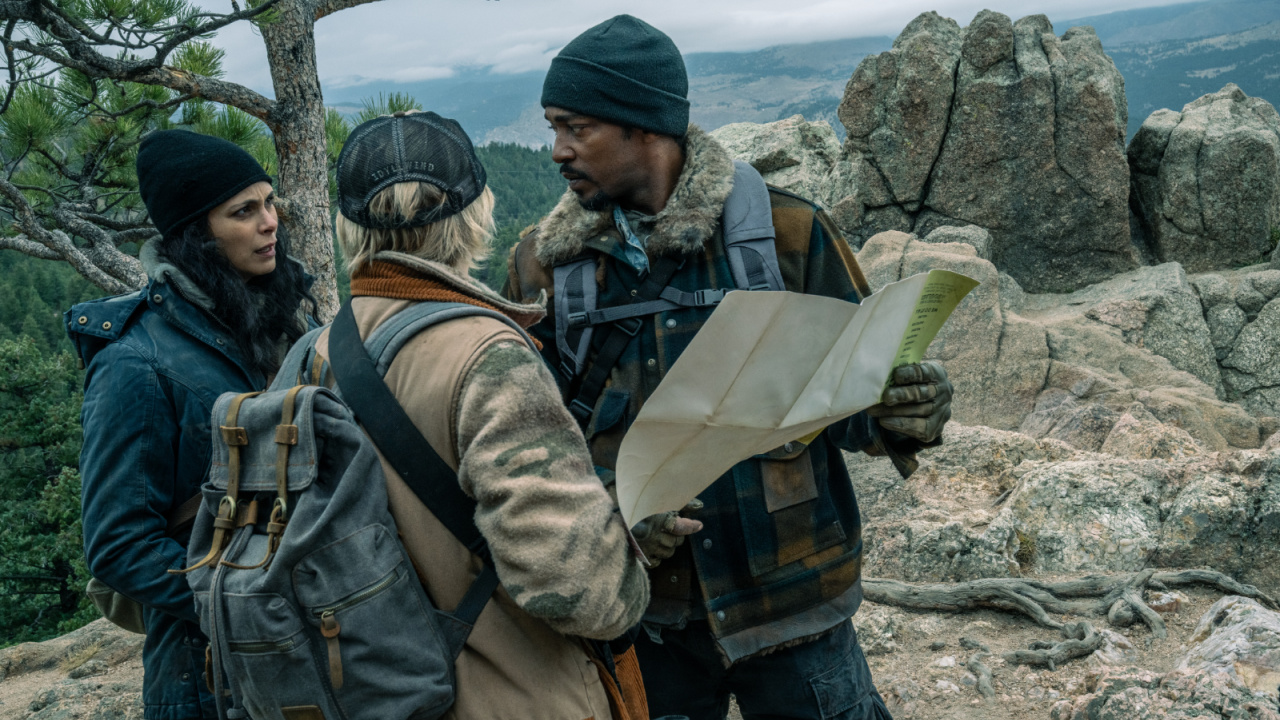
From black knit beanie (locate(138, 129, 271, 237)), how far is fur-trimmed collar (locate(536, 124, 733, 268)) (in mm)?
771

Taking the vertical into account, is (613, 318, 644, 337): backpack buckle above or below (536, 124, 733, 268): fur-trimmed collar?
below

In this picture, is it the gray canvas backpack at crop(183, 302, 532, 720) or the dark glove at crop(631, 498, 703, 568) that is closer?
the gray canvas backpack at crop(183, 302, 532, 720)

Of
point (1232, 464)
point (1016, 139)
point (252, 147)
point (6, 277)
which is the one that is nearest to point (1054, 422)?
point (1232, 464)

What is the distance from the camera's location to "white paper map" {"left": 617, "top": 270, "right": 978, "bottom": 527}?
1.42m

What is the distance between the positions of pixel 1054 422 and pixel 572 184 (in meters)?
6.30

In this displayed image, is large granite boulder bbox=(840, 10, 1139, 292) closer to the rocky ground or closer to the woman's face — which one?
the rocky ground

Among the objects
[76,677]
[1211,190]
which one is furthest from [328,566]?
[1211,190]

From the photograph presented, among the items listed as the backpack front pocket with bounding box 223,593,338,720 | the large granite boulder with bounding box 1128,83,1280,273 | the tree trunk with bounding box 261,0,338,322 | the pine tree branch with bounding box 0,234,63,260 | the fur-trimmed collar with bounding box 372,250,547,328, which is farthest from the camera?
the large granite boulder with bounding box 1128,83,1280,273

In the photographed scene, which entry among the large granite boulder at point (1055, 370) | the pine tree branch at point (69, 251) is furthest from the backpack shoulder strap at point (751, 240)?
the pine tree branch at point (69, 251)

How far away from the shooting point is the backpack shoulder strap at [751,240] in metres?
2.16

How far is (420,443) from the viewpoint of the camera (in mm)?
1505

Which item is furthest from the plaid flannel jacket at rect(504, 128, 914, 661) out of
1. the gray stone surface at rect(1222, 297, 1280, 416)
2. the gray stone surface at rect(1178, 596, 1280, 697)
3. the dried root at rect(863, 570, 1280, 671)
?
the gray stone surface at rect(1222, 297, 1280, 416)

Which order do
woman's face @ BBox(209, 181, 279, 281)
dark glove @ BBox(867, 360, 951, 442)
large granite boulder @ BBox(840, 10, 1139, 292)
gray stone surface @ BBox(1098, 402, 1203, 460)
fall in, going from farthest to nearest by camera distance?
large granite boulder @ BBox(840, 10, 1139, 292) < gray stone surface @ BBox(1098, 402, 1203, 460) < woman's face @ BBox(209, 181, 279, 281) < dark glove @ BBox(867, 360, 951, 442)

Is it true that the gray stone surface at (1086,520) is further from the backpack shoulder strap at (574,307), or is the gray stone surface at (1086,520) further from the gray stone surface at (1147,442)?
the backpack shoulder strap at (574,307)
